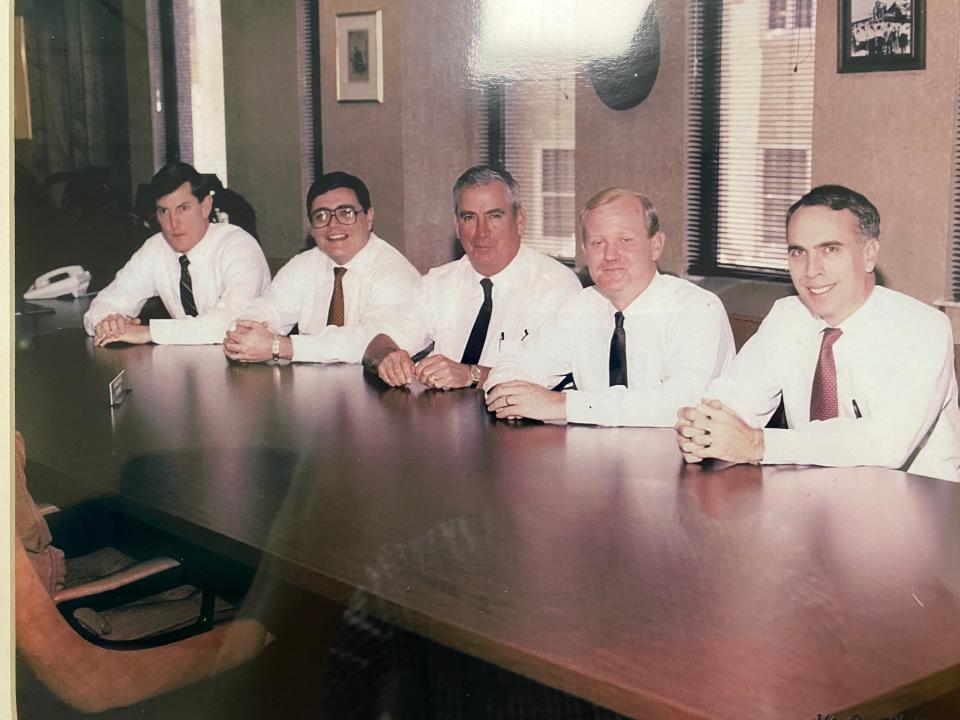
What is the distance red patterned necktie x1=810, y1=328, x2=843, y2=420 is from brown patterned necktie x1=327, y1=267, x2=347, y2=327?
108 centimetres

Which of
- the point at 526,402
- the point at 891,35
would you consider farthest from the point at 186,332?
the point at 891,35

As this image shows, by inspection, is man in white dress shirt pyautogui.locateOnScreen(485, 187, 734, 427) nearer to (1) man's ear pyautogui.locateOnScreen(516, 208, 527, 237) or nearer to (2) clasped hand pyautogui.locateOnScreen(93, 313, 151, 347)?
(1) man's ear pyautogui.locateOnScreen(516, 208, 527, 237)

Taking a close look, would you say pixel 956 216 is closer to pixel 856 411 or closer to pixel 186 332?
pixel 856 411

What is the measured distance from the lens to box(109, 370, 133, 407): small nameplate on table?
2.58 meters

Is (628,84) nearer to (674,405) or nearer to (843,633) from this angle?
(674,405)

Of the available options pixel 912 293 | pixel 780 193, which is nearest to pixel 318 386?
pixel 780 193

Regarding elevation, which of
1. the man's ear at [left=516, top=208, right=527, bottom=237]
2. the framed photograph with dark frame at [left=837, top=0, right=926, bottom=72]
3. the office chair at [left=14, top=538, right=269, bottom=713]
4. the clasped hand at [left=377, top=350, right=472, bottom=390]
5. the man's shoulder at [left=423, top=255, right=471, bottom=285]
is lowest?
the office chair at [left=14, top=538, right=269, bottom=713]

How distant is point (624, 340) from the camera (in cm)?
217

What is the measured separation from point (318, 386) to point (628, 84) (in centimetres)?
103

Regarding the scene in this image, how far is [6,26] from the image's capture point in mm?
2404

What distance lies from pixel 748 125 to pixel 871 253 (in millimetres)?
299

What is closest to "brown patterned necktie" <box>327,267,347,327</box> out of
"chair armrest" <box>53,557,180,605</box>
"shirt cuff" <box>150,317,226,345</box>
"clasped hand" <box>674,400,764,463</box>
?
"shirt cuff" <box>150,317,226,345</box>

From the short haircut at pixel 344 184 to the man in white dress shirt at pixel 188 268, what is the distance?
0.24 metres

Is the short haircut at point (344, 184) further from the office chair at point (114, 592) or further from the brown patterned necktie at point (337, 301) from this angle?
the office chair at point (114, 592)
